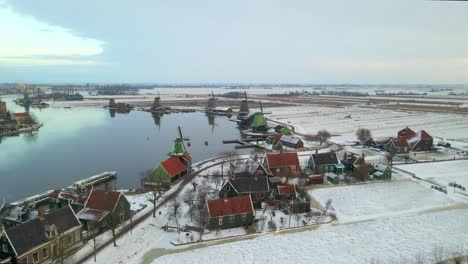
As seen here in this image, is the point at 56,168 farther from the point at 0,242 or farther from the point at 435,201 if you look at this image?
the point at 435,201

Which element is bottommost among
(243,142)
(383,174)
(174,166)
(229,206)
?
(243,142)

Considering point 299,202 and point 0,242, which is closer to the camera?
point 0,242

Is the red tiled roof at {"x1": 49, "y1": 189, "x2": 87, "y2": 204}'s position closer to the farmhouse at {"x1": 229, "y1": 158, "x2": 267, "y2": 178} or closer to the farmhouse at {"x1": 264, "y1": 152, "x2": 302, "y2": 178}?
the farmhouse at {"x1": 229, "y1": 158, "x2": 267, "y2": 178}

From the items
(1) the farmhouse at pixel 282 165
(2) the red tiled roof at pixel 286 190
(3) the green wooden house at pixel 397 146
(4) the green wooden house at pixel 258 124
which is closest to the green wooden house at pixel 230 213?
(2) the red tiled roof at pixel 286 190

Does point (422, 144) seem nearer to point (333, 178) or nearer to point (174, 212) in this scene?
point (333, 178)

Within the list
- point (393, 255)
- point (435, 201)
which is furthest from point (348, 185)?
point (393, 255)

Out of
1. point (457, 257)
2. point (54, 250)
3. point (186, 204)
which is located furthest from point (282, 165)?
point (54, 250)

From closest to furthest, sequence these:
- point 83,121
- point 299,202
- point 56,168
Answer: point 299,202, point 56,168, point 83,121
